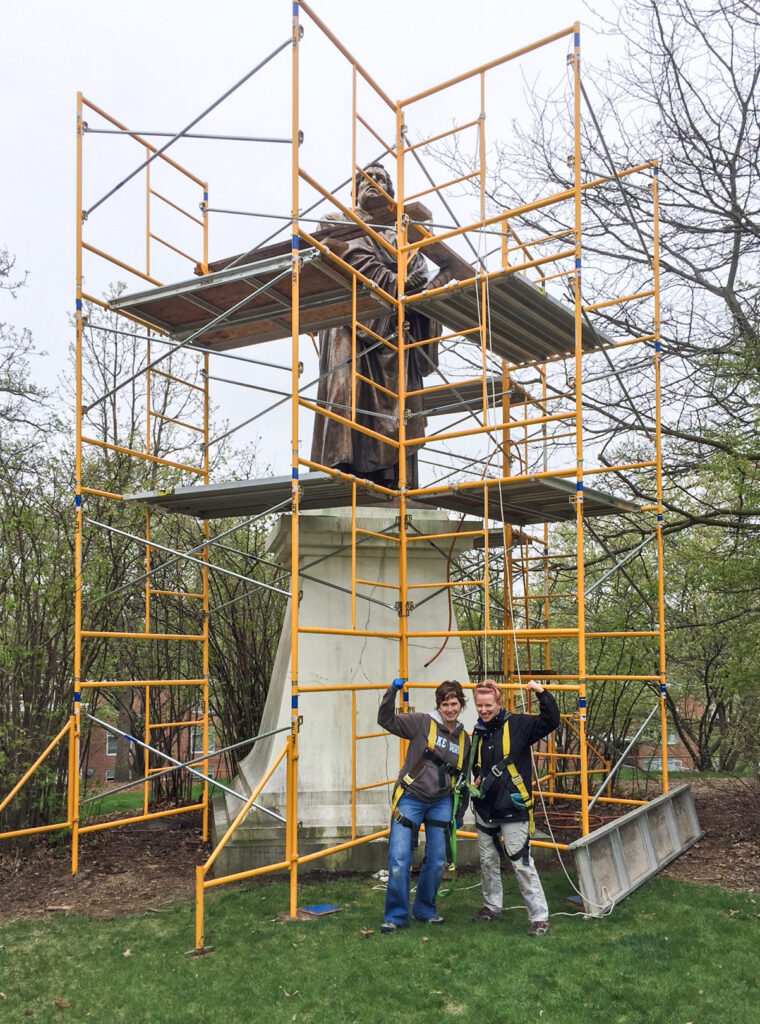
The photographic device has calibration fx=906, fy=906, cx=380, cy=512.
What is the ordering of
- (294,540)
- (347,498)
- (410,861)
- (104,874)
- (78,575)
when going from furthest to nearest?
(347,498) < (104,874) < (78,575) < (294,540) < (410,861)

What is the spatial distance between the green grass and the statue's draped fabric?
4.08 m

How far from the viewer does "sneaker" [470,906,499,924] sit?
20.2ft

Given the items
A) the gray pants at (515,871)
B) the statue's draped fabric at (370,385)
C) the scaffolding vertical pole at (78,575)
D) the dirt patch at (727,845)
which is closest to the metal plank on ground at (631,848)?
the dirt patch at (727,845)

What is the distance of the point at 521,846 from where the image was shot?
596cm

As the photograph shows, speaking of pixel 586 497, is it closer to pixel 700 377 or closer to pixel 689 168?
pixel 700 377

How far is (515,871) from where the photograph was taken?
19.9 ft

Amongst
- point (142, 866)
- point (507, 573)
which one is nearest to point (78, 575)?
point (142, 866)

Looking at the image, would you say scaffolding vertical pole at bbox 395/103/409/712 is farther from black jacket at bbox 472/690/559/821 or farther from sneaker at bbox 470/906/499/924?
sneaker at bbox 470/906/499/924

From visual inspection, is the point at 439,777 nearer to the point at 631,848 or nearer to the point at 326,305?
the point at 631,848

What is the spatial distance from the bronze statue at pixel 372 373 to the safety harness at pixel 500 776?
3.24 metres

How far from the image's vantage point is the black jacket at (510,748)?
238 inches

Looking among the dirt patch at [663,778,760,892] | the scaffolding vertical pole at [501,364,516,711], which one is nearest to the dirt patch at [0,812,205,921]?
the scaffolding vertical pole at [501,364,516,711]

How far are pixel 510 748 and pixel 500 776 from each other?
20 cm

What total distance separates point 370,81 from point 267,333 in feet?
8.45
